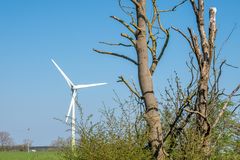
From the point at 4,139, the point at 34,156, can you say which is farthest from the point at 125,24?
the point at 4,139

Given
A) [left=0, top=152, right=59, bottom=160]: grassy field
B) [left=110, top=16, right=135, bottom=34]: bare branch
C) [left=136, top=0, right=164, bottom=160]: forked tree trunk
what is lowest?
[left=136, top=0, right=164, bottom=160]: forked tree trunk

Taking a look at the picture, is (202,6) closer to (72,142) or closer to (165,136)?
(165,136)

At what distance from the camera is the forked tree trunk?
593 cm

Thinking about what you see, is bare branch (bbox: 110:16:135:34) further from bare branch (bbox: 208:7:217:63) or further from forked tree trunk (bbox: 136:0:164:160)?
bare branch (bbox: 208:7:217:63)

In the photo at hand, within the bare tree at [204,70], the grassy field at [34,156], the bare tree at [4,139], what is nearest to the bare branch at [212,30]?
the bare tree at [204,70]

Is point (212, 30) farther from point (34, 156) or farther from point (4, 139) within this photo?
point (4, 139)

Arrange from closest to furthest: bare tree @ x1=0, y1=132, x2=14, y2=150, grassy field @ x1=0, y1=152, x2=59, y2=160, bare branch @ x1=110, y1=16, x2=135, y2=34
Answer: bare branch @ x1=110, y1=16, x2=135, y2=34
grassy field @ x1=0, y1=152, x2=59, y2=160
bare tree @ x1=0, y1=132, x2=14, y2=150

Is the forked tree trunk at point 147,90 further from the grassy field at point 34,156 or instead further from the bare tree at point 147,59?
the grassy field at point 34,156

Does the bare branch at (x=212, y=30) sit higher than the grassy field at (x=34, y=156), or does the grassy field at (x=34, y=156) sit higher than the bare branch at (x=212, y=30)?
the grassy field at (x=34, y=156)

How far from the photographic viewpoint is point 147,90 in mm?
6207

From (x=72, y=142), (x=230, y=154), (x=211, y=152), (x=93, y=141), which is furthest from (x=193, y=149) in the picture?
(x=72, y=142)

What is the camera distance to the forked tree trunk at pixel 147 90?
5934mm

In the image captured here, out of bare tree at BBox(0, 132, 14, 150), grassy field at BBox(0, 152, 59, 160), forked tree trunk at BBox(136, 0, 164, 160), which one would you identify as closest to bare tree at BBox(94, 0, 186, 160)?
forked tree trunk at BBox(136, 0, 164, 160)

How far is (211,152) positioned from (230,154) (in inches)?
14.2
